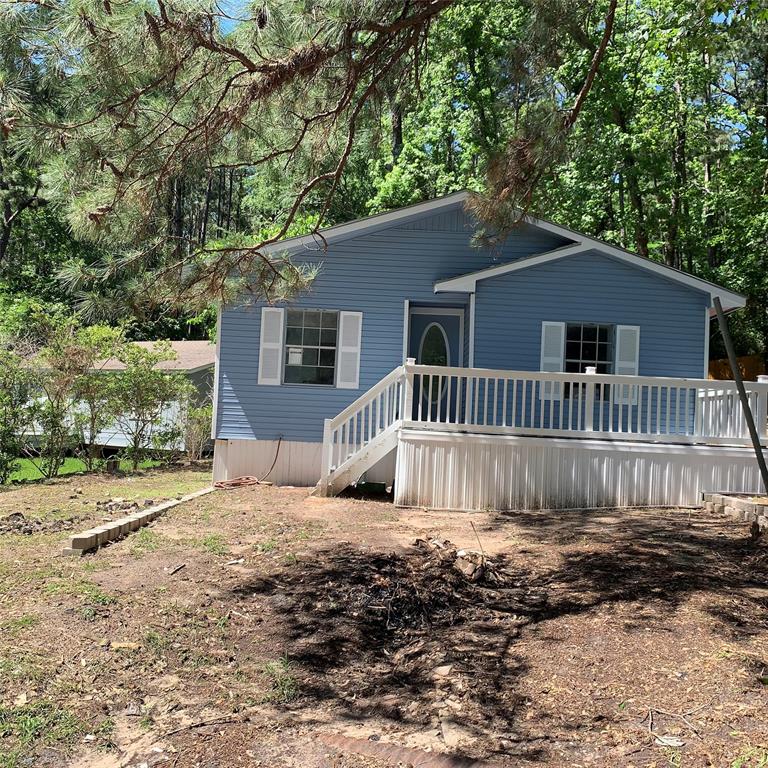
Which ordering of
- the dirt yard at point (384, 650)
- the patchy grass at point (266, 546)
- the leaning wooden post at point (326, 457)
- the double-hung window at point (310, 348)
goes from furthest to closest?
the double-hung window at point (310, 348)
the leaning wooden post at point (326, 457)
the patchy grass at point (266, 546)
the dirt yard at point (384, 650)

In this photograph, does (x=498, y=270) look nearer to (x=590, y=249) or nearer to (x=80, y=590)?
(x=590, y=249)

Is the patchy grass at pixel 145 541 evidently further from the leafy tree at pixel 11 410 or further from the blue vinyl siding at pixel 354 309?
the leafy tree at pixel 11 410

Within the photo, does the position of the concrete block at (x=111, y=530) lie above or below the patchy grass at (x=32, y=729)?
above

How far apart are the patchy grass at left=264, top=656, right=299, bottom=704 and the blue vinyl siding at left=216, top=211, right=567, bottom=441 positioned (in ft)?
24.8

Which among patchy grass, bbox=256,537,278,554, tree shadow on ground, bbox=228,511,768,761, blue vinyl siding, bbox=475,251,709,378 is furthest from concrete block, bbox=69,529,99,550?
blue vinyl siding, bbox=475,251,709,378

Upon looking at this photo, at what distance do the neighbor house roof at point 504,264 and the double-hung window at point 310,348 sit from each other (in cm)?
107

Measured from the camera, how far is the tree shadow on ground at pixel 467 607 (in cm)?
381

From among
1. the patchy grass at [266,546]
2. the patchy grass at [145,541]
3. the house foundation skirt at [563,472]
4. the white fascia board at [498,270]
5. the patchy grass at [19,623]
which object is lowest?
the patchy grass at [19,623]

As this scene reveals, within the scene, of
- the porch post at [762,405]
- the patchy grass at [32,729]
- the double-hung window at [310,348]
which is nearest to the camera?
the patchy grass at [32,729]

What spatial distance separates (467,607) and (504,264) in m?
7.37

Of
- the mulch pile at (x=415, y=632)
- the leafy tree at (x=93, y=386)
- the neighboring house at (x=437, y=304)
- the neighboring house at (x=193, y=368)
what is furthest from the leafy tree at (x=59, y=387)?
the mulch pile at (x=415, y=632)

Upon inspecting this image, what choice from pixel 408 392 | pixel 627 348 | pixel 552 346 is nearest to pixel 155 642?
pixel 408 392

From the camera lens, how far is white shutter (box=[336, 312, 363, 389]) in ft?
38.6

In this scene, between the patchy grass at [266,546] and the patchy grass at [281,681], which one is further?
the patchy grass at [266,546]
